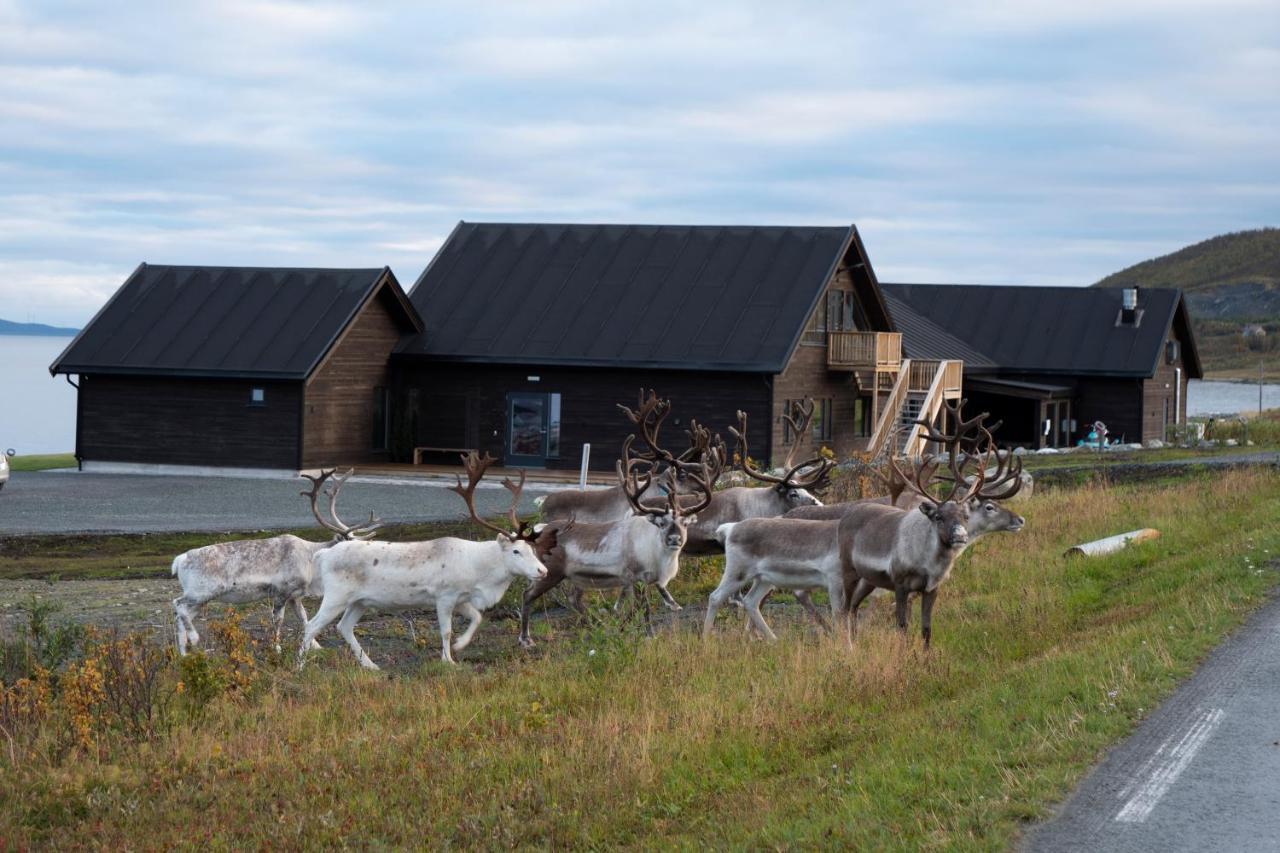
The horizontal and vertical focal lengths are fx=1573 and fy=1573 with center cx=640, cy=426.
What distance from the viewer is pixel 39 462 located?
47.7 metres

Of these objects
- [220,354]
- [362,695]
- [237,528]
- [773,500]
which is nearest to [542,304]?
[220,354]

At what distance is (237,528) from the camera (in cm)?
2750

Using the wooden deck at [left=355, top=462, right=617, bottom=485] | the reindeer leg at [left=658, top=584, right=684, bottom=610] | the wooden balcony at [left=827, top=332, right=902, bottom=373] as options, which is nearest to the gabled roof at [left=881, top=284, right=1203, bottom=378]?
the wooden balcony at [left=827, top=332, right=902, bottom=373]

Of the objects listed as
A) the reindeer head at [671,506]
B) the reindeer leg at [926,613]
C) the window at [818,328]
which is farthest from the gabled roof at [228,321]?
the reindeer leg at [926,613]

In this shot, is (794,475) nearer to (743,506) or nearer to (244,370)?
(743,506)

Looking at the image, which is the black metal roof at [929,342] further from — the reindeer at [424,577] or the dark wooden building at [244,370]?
the reindeer at [424,577]

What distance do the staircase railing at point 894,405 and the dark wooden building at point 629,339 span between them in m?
0.45

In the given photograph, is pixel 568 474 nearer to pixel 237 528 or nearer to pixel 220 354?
A: pixel 220 354

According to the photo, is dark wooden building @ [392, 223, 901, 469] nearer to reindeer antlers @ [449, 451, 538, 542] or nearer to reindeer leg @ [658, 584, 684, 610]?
reindeer leg @ [658, 584, 684, 610]

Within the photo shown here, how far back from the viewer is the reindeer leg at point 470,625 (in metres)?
→ 15.0

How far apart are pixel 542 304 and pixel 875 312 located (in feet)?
33.5

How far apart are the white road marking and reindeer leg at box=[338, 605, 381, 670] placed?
7233 mm

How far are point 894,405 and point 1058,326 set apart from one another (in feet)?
48.5

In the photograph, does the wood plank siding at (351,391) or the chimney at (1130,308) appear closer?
the wood plank siding at (351,391)
